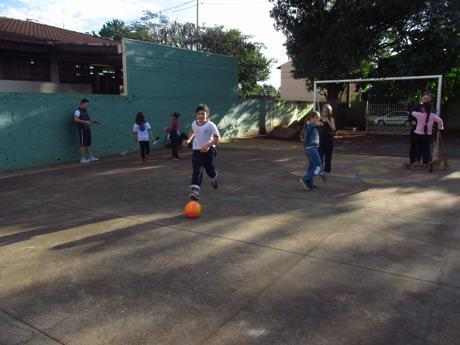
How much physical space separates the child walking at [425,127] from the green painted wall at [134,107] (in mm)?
8992

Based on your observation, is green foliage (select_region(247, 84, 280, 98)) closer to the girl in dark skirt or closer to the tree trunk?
the tree trunk

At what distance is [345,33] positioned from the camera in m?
16.8

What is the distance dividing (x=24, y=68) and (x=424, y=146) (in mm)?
14119

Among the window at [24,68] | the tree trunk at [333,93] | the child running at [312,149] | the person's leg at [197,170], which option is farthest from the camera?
the tree trunk at [333,93]

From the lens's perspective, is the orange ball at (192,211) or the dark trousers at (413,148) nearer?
the orange ball at (192,211)

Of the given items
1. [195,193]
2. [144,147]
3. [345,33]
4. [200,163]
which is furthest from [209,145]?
[345,33]

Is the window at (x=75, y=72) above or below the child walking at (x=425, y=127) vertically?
above

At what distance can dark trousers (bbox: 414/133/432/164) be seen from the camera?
967 cm

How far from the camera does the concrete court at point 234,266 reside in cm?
302

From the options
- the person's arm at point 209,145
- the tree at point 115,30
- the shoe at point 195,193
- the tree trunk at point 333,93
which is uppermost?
the tree at point 115,30

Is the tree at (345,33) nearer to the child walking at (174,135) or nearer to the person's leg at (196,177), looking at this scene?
the child walking at (174,135)

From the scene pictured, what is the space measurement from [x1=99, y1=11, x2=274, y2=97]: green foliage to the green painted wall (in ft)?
63.1

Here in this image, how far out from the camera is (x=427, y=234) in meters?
5.06

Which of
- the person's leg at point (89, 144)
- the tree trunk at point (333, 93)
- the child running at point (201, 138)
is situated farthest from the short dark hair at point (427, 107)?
the tree trunk at point (333, 93)
